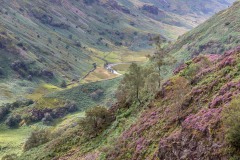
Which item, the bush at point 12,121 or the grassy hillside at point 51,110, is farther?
the bush at point 12,121

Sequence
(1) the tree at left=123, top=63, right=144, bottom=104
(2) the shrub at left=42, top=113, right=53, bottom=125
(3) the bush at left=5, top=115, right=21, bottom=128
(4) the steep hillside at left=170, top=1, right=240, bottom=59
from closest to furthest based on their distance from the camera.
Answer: (1) the tree at left=123, top=63, right=144, bottom=104 → (4) the steep hillside at left=170, top=1, right=240, bottom=59 → (2) the shrub at left=42, top=113, right=53, bottom=125 → (3) the bush at left=5, top=115, right=21, bottom=128

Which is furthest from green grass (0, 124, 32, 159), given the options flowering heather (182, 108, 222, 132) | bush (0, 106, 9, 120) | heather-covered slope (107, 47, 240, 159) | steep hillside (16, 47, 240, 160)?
flowering heather (182, 108, 222, 132)

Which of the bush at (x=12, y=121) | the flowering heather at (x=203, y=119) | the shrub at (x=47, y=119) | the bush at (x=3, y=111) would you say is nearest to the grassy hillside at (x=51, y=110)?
the bush at (x=3, y=111)

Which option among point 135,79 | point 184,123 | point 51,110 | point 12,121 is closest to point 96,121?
point 135,79

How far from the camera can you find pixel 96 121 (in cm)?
6675

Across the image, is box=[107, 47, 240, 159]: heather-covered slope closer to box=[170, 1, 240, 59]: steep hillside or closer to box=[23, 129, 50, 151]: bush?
box=[23, 129, 50, 151]: bush

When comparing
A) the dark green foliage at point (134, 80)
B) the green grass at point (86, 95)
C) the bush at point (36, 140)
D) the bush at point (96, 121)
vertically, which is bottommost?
the green grass at point (86, 95)

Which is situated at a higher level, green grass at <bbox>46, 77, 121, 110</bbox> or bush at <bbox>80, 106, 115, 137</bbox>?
bush at <bbox>80, 106, 115, 137</bbox>

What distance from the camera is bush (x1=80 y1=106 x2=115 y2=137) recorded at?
6606 cm

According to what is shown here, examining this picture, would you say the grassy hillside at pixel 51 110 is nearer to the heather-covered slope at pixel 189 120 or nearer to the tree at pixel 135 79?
the tree at pixel 135 79

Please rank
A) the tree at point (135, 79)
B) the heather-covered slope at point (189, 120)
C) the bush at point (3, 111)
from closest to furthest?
the heather-covered slope at point (189, 120) < the tree at point (135, 79) < the bush at point (3, 111)

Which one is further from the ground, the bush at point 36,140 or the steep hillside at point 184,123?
the steep hillside at point 184,123

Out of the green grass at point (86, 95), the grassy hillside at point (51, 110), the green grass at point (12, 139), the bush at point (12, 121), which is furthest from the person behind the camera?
the green grass at point (86, 95)

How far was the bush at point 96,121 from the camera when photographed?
66062 millimetres
